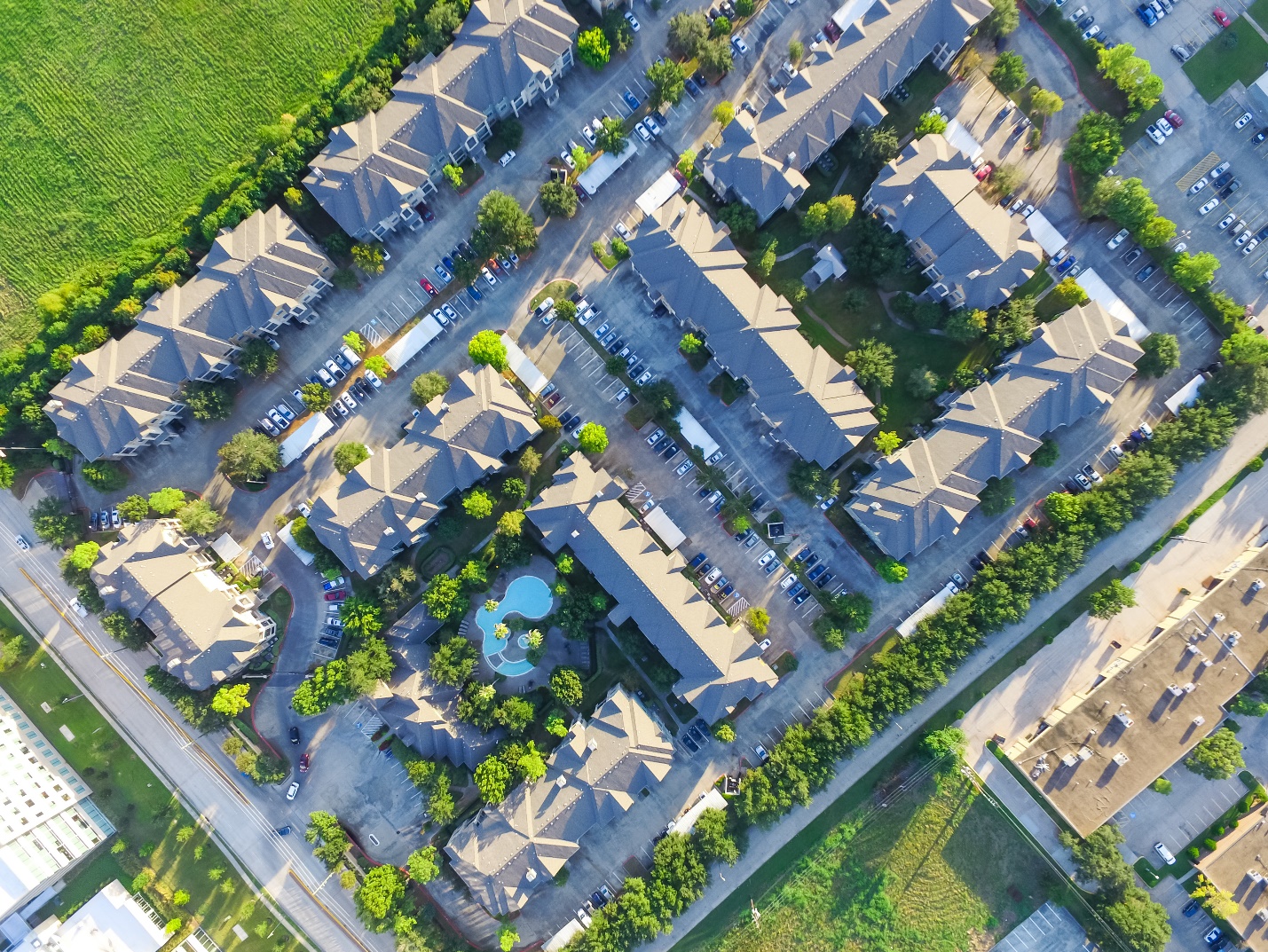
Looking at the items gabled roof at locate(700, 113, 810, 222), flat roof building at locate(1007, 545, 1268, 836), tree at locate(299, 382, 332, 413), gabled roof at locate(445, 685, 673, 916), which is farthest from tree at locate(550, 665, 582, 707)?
gabled roof at locate(700, 113, 810, 222)

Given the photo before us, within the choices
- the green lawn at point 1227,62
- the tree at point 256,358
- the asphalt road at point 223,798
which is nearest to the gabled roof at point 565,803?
the asphalt road at point 223,798

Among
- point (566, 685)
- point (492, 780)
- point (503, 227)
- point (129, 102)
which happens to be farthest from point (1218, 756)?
point (129, 102)

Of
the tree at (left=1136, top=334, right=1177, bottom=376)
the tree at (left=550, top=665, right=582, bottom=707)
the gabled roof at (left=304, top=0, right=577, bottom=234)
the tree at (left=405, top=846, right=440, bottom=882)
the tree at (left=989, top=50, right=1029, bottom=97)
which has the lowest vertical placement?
the tree at (left=1136, top=334, right=1177, bottom=376)

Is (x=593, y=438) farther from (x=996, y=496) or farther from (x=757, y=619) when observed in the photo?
(x=996, y=496)

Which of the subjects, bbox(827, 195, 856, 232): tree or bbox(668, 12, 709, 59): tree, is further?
bbox(668, 12, 709, 59): tree

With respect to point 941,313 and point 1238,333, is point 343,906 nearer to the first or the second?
point 941,313

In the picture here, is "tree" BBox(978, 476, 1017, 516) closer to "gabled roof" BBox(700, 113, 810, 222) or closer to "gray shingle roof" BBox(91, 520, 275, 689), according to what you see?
"gabled roof" BBox(700, 113, 810, 222)
